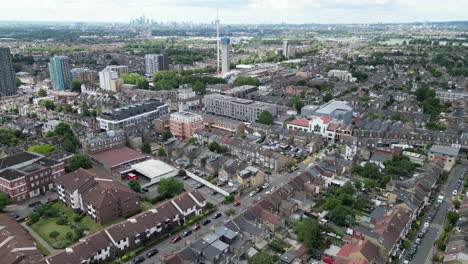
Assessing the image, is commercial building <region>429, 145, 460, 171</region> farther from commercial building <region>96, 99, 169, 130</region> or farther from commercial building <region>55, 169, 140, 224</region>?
commercial building <region>96, 99, 169, 130</region>

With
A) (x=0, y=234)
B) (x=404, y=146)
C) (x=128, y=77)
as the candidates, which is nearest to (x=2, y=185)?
(x=0, y=234)

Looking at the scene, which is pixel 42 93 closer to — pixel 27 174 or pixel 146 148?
pixel 146 148

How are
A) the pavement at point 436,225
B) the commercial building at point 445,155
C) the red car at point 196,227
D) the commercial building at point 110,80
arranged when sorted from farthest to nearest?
1. the commercial building at point 110,80
2. the commercial building at point 445,155
3. the red car at point 196,227
4. the pavement at point 436,225

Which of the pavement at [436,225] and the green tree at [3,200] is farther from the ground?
the green tree at [3,200]

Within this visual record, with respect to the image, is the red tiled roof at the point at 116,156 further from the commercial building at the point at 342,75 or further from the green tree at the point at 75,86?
the commercial building at the point at 342,75

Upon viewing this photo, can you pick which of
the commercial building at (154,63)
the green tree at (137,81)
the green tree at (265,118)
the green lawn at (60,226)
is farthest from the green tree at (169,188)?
the commercial building at (154,63)

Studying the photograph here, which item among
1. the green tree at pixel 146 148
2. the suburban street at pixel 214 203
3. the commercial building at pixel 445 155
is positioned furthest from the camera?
the green tree at pixel 146 148

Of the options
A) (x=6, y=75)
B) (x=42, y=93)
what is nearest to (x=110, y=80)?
(x=42, y=93)
